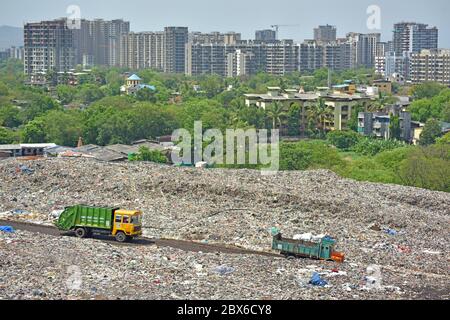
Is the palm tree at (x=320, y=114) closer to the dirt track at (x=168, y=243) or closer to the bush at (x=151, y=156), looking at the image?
the bush at (x=151, y=156)

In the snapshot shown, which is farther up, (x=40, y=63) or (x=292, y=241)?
(x=40, y=63)

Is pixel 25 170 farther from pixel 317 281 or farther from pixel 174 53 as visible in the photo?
pixel 174 53

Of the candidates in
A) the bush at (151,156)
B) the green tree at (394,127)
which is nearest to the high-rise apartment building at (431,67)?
the green tree at (394,127)

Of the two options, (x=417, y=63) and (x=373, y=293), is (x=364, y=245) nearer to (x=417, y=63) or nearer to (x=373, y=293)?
(x=373, y=293)

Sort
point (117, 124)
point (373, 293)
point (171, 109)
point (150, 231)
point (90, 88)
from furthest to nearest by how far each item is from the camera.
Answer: point (90, 88)
point (171, 109)
point (117, 124)
point (150, 231)
point (373, 293)

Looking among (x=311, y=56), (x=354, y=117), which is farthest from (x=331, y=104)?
(x=311, y=56)

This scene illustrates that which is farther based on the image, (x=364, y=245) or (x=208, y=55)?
(x=208, y=55)

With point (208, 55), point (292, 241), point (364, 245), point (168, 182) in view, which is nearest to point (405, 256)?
point (364, 245)
